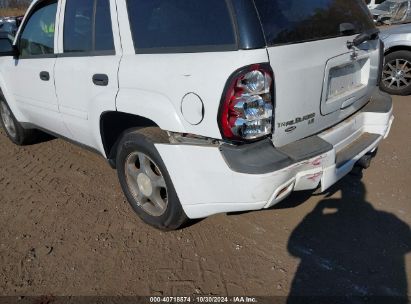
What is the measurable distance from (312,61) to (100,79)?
154cm

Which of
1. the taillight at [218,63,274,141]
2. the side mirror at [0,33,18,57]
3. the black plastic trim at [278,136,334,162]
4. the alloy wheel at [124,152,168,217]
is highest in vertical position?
the side mirror at [0,33,18,57]

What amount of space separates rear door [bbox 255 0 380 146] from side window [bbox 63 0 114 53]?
4.11ft

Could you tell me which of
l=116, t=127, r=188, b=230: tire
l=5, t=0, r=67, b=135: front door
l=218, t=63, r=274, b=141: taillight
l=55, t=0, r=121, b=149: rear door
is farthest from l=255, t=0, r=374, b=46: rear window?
l=5, t=0, r=67, b=135: front door

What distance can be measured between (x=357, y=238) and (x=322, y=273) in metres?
0.51

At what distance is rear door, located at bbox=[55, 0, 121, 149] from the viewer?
9.01 feet

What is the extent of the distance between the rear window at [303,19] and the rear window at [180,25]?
9.0 inches

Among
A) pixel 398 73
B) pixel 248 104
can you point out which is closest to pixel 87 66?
pixel 248 104

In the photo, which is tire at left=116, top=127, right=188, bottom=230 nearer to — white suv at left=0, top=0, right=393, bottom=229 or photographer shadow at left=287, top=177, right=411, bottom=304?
white suv at left=0, top=0, right=393, bottom=229

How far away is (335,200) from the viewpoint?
10.8 feet

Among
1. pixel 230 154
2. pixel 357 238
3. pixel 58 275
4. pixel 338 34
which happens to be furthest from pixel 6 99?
pixel 357 238

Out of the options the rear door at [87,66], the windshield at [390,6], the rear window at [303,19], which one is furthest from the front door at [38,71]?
the windshield at [390,6]

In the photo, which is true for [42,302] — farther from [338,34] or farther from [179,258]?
[338,34]

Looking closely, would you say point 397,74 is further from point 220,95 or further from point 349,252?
point 220,95

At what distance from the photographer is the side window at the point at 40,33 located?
3457mm
